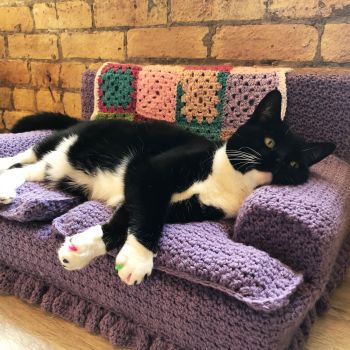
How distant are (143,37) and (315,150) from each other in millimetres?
996

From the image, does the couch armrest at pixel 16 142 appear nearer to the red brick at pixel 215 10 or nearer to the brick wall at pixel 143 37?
the brick wall at pixel 143 37

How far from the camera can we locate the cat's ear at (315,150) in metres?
0.97

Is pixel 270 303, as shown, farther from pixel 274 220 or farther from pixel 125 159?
pixel 125 159

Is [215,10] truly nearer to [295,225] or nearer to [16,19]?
[295,225]

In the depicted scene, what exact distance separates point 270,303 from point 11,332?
0.65 meters

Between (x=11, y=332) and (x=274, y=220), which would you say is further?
(x=11, y=332)

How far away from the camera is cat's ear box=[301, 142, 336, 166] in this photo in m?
0.97

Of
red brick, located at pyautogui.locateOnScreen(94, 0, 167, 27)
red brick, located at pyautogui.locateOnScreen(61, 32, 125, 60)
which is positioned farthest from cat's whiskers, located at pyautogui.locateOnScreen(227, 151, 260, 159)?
red brick, located at pyautogui.locateOnScreen(61, 32, 125, 60)

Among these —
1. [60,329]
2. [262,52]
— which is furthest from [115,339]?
[262,52]

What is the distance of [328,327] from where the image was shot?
3.19 feet

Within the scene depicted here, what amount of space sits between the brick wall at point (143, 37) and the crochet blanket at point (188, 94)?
0.20 metres

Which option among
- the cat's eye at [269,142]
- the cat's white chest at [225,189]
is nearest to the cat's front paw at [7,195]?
the cat's white chest at [225,189]

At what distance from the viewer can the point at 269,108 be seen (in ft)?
3.24

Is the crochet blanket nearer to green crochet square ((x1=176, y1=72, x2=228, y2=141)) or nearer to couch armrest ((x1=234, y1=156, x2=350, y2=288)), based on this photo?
green crochet square ((x1=176, y1=72, x2=228, y2=141))
